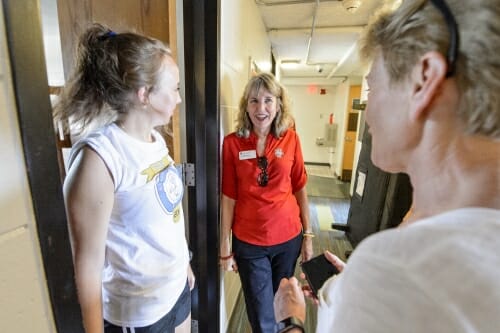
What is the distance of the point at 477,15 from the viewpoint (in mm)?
352

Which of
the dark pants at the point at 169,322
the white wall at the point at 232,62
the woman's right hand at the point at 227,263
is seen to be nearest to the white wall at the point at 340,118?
the white wall at the point at 232,62

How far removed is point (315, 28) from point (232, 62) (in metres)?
1.88

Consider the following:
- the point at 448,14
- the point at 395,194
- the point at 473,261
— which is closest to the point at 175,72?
the point at 448,14

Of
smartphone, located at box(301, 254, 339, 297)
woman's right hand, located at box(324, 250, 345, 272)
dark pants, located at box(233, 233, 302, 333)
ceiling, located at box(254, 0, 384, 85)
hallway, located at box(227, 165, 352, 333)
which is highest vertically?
ceiling, located at box(254, 0, 384, 85)

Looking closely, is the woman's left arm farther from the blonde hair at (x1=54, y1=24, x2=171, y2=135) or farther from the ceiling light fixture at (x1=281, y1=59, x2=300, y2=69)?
the ceiling light fixture at (x1=281, y1=59, x2=300, y2=69)

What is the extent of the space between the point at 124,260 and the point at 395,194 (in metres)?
2.07

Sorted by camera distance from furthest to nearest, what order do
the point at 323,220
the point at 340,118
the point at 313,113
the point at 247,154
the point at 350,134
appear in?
the point at 313,113 < the point at 340,118 < the point at 350,134 < the point at 323,220 < the point at 247,154

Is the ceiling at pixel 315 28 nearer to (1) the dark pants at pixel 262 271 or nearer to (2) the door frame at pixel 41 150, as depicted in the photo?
(1) the dark pants at pixel 262 271

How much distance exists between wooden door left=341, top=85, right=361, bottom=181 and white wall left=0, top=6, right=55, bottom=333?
19.0 ft

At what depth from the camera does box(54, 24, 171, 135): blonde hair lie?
76cm

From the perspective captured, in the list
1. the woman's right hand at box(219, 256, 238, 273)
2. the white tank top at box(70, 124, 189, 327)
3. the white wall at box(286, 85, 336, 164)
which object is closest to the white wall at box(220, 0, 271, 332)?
the woman's right hand at box(219, 256, 238, 273)

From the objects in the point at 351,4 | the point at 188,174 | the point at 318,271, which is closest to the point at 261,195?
the point at 188,174

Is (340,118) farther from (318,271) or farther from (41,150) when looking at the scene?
(41,150)

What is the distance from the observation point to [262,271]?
4.60 feet
